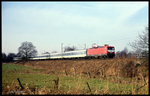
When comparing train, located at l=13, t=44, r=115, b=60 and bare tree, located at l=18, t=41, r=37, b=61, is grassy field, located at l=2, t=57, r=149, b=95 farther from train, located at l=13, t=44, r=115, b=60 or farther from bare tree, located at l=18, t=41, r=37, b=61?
bare tree, located at l=18, t=41, r=37, b=61

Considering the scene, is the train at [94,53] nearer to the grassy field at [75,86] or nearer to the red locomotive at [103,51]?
the red locomotive at [103,51]

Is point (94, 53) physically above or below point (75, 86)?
above

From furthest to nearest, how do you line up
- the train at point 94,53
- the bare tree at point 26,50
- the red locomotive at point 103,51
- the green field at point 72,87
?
the bare tree at point 26,50
the train at point 94,53
the red locomotive at point 103,51
the green field at point 72,87

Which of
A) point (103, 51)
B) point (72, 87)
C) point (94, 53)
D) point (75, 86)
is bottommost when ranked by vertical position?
point (72, 87)

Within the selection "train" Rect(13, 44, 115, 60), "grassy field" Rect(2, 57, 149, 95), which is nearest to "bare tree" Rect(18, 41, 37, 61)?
"train" Rect(13, 44, 115, 60)

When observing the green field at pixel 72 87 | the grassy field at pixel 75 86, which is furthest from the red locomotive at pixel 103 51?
the green field at pixel 72 87

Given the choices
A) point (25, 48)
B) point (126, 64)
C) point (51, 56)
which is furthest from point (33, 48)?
point (126, 64)

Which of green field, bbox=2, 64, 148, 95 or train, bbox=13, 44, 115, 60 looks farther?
train, bbox=13, 44, 115, 60

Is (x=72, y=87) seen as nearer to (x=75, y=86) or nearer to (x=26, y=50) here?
(x=75, y=86)

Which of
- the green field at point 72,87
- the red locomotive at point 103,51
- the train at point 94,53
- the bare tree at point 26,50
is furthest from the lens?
the bare tree at point 26,50

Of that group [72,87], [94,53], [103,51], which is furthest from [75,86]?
[94,53]

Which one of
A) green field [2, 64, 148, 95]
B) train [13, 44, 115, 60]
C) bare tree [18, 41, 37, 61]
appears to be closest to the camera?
green field [2, 64, 148, 95]

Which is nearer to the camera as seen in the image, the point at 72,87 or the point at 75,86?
the point at 75,86

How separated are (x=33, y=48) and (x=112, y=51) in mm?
36900
